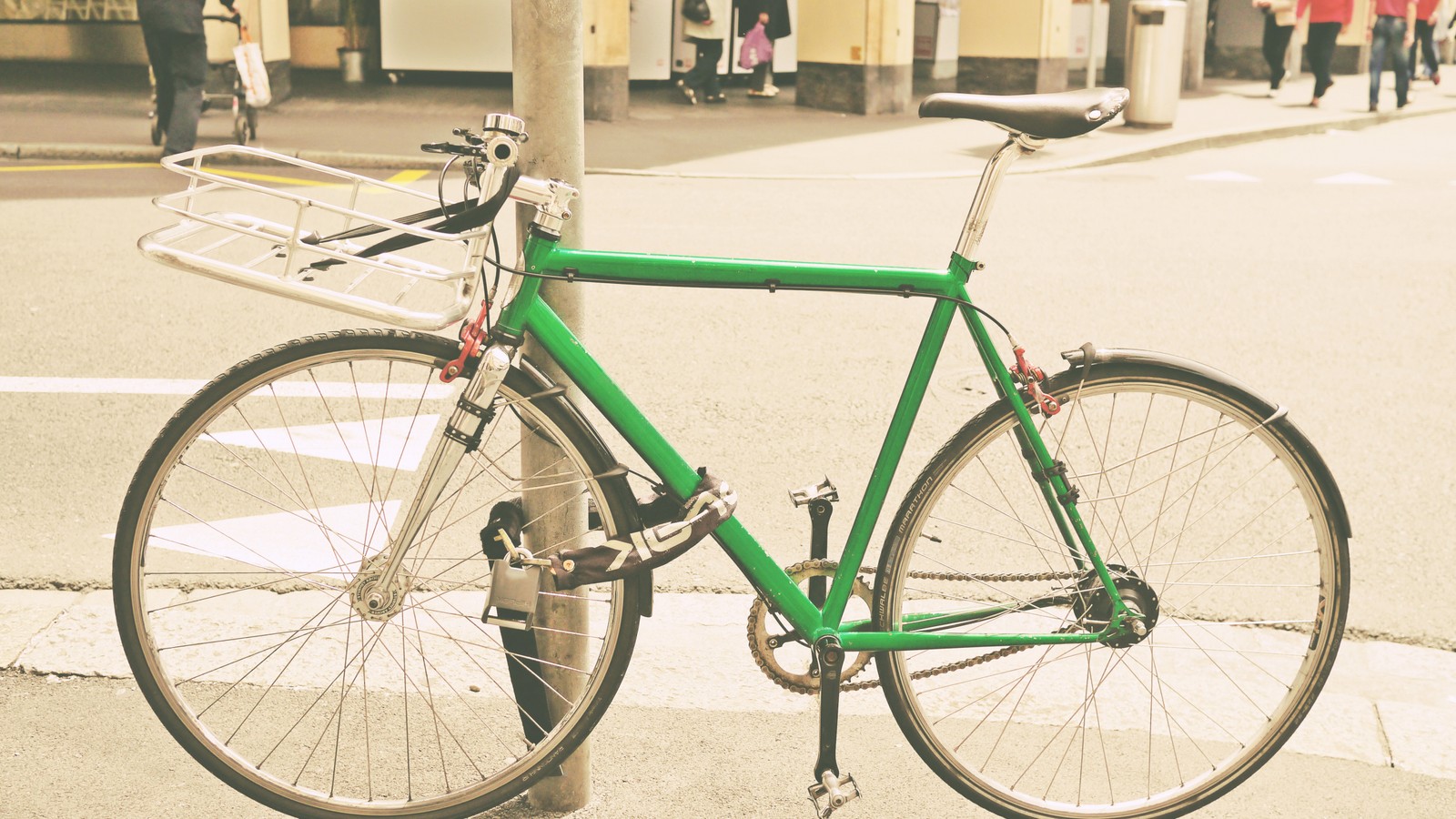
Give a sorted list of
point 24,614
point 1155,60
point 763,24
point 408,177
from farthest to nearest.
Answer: point 763,24, point 1155,60, point 408,177, point 24,614

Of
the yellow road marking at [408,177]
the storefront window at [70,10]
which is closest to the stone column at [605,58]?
the yellow road marking at [408,177]

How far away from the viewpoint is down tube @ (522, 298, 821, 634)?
269 centimetres

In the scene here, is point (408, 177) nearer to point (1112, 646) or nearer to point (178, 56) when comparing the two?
point (178, 56)

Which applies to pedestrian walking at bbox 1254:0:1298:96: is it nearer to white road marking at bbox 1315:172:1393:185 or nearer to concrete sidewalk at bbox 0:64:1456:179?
concrete sidewalk at bbox 0:64:1456:179

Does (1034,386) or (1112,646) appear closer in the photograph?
(1034,386)

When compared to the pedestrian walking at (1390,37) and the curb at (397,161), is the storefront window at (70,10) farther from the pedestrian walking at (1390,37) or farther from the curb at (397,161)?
the pedestrian walking at (1390,37)

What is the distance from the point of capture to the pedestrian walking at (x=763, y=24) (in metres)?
19.2

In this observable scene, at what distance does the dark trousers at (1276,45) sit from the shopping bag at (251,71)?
15.1 metres

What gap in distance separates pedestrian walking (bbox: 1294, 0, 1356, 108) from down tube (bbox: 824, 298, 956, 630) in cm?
1908

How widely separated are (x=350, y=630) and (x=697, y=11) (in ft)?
51.3

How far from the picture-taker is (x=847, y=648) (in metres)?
2.88

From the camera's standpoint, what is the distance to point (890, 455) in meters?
2.83

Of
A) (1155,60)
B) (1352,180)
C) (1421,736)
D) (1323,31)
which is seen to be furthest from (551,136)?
(1323,31)

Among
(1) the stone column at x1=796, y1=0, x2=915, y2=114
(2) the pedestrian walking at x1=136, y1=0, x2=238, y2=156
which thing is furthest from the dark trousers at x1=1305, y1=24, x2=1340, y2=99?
(2) the pedestrian walking at x1=136, y1=0, x2=238, y2=156
